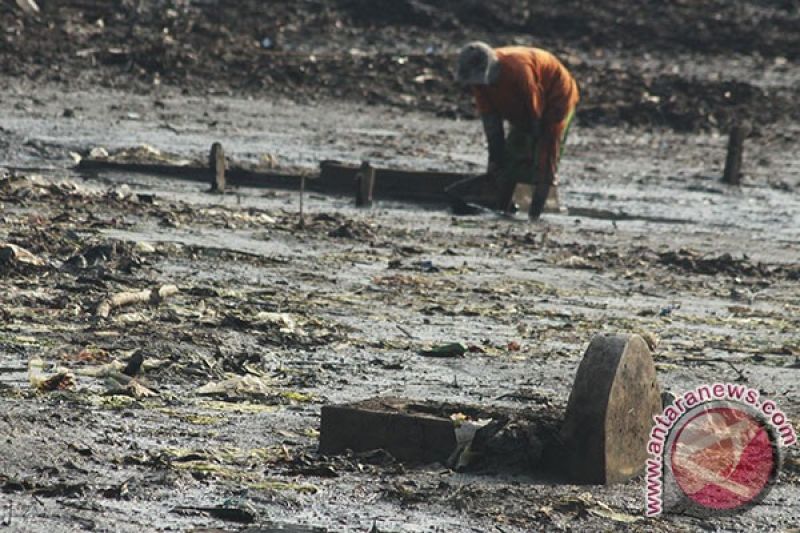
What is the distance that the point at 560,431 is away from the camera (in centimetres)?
624

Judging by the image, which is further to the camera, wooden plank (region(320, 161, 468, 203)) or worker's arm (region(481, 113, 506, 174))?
wooden plank (region(320, 161, 468, 203))

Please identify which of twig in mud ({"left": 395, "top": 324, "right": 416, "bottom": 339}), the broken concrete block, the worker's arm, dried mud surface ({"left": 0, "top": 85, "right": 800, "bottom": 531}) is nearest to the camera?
dried mud surface ({"left": 0, "top": 85, "right": 800, "bottom": 531})

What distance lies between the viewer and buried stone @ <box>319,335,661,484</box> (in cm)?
611

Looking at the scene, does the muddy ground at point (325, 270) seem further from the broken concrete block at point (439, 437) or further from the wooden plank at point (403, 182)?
the wooden plank at point (403, 182)

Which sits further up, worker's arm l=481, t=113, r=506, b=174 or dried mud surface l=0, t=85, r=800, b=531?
worker's arm l=481, t=113, r=506, b=174

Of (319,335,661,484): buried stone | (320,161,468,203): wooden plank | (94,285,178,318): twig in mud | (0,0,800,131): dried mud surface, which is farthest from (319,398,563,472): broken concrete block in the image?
(0,0,800,131): dried mud surface

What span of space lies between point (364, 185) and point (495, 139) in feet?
3.67

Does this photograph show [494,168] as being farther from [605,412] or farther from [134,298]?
[605,412]

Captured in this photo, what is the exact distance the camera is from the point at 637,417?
629 centimetres

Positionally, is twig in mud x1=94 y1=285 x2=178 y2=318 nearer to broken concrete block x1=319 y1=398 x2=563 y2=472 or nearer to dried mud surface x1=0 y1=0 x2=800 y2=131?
broken concrete block x1=319 y1=398 x2=563 y2=472

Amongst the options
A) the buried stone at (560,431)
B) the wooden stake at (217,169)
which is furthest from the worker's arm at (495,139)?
the buried stone at (560,431)

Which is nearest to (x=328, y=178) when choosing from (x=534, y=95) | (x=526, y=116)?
(x=526, y=116)

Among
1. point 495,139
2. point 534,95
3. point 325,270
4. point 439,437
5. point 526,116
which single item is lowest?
point 325,270

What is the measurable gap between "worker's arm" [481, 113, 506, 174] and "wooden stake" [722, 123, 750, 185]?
403 centimetres
